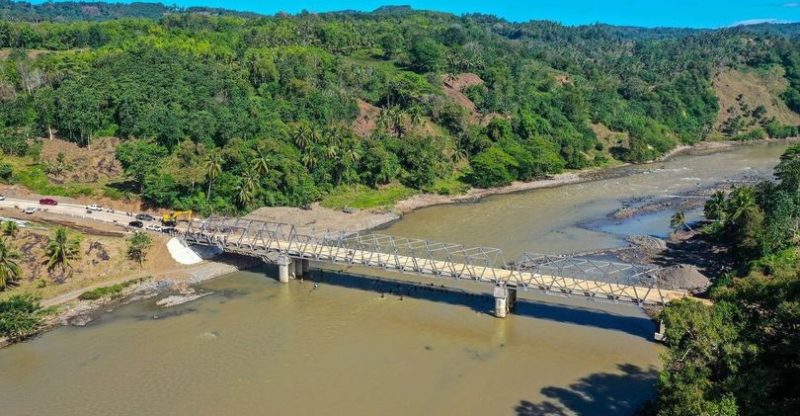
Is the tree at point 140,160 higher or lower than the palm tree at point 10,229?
higher

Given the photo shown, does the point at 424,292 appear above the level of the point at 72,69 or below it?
below

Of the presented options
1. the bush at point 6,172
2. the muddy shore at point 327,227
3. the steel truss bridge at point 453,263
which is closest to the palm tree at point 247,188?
the muddy shore at point 327,227

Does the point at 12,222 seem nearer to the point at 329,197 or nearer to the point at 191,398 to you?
the point at 191,398

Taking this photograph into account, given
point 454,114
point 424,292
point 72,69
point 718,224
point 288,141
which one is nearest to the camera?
point 424,292

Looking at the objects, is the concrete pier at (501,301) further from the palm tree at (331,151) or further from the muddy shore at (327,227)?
the palm tree at (331,151)

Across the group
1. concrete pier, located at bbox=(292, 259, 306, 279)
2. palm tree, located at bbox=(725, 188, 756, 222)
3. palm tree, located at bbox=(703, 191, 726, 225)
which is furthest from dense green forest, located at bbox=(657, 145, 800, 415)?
palm tree, located at bbox=(703, 191, 726, 225)

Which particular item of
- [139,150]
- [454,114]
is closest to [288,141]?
[139,150]

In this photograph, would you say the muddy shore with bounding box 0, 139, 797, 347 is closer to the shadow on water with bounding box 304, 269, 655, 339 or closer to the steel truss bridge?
the steel truss bridge
